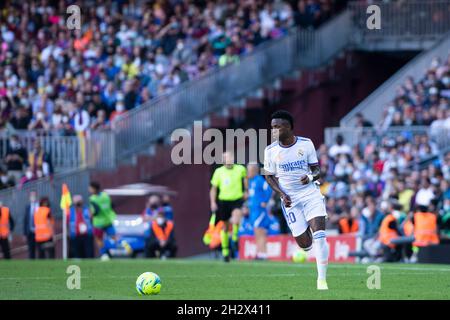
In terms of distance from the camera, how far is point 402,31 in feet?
136

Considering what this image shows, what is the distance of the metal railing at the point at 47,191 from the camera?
1407 inches

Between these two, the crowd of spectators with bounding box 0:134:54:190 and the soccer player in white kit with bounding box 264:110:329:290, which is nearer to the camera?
the soccer player in white kit with bounding box 264:110:329:290

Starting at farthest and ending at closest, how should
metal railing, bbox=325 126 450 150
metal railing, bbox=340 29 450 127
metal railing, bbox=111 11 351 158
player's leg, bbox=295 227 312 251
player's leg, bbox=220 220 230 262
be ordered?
1. metal railing, bbox=340 29 450 127
2. metal railing, bbox=111 11 351 158
3. metal railing, bbox=325 126 450 150
4. player's leg, bbox=220 220 230 262
5. player's leg, bbox=295 227 312 251

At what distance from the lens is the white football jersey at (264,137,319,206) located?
59.3 ft

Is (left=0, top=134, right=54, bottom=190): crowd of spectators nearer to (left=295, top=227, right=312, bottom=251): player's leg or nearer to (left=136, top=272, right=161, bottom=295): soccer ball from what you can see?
(left=295, top=227, right=312, bottom=251): player's leg

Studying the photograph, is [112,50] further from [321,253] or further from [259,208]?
[321,253]

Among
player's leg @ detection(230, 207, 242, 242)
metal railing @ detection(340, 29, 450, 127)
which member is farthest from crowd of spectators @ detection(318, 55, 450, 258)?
player's leg @ detection(230, 207, 242, 242)

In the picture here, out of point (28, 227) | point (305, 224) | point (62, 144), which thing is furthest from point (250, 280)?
point (62, 144)

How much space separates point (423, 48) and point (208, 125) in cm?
743

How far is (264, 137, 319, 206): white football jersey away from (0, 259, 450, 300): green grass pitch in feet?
4.40

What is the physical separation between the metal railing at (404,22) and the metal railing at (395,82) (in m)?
1.55

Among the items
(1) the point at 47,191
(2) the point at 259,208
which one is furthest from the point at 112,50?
(2) the point at 259,208

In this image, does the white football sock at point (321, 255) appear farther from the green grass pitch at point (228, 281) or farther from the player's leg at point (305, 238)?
the player's leg at point (305, 238)

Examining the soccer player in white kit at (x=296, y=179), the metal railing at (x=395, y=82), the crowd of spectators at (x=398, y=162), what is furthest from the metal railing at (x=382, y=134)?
the soccer player in white kit at (x=296, y=179)
